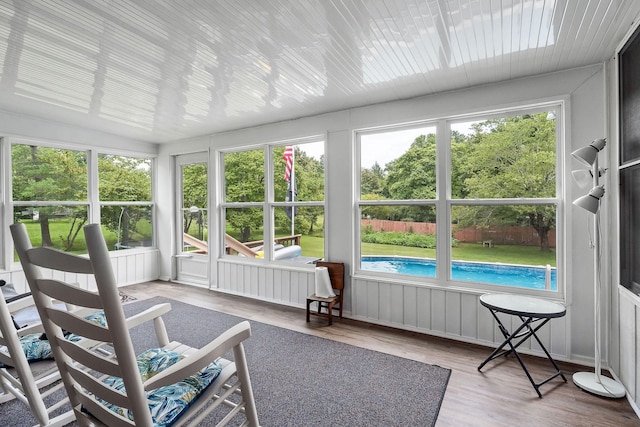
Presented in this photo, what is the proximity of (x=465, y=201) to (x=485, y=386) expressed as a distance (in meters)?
1.68

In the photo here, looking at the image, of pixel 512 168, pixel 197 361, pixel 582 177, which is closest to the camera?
pixel 197 361

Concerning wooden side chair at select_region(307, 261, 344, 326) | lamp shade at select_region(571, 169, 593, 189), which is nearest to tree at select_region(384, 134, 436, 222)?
wooden side chair at select_region(307, 261, 344, 326)

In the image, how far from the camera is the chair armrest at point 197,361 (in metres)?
1.09

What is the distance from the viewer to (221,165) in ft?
16.5

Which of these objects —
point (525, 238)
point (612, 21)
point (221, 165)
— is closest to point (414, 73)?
point (612, 21)

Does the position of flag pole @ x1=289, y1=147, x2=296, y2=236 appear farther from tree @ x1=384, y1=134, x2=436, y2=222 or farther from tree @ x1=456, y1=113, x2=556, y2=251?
tree @ x1=456, y1=113, x2=556, y2=251

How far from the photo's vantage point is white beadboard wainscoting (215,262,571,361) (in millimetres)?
2731

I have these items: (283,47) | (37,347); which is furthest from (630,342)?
(37,347)

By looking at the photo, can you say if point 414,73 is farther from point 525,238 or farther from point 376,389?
point 376,389

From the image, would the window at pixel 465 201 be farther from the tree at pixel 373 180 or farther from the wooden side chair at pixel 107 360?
the wooden side chair at pixel 107 360

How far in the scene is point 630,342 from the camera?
82.9 inches

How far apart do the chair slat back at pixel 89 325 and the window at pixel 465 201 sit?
2.92 meters

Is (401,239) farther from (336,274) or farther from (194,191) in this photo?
(194,191)

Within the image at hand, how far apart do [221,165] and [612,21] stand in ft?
15.3
